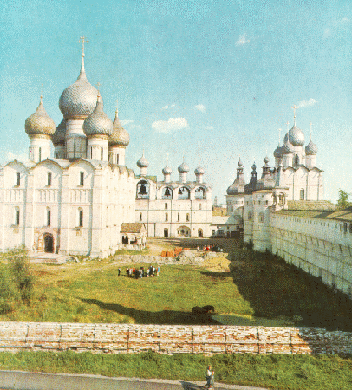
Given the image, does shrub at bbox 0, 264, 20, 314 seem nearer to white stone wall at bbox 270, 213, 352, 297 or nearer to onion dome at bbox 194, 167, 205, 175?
white stone wall at bbox 270, 213, 352, 297

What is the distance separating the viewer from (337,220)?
1786 centimetres

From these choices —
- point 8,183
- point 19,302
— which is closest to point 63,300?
point 19,302

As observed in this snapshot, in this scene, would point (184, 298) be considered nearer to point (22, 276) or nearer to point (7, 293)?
point (22, 276)

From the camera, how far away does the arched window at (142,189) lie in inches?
2049

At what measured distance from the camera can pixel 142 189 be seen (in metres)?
53.2

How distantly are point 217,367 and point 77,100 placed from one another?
29.5 metres

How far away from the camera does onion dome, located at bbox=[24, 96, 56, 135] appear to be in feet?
109

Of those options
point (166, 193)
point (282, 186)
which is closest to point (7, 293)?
point (282, 186)

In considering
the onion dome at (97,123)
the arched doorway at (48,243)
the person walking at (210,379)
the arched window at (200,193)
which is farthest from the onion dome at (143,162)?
the person walking at (210,379)

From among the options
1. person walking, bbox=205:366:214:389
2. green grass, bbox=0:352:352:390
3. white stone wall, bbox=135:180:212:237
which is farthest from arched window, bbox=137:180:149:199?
person walking, bbox=205:366:214:389

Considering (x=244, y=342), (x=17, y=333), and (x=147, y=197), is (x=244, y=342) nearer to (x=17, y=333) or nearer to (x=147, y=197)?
(x=17, y=333)

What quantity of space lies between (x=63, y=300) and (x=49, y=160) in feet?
56.9

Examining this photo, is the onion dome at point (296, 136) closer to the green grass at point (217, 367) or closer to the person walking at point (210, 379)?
the green grass at point (217, 367)

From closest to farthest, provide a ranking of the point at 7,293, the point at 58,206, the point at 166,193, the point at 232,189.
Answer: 1. the point at 7,293
2. the point at 58,206
3. the point at 166,193
4. the point at 232,189
